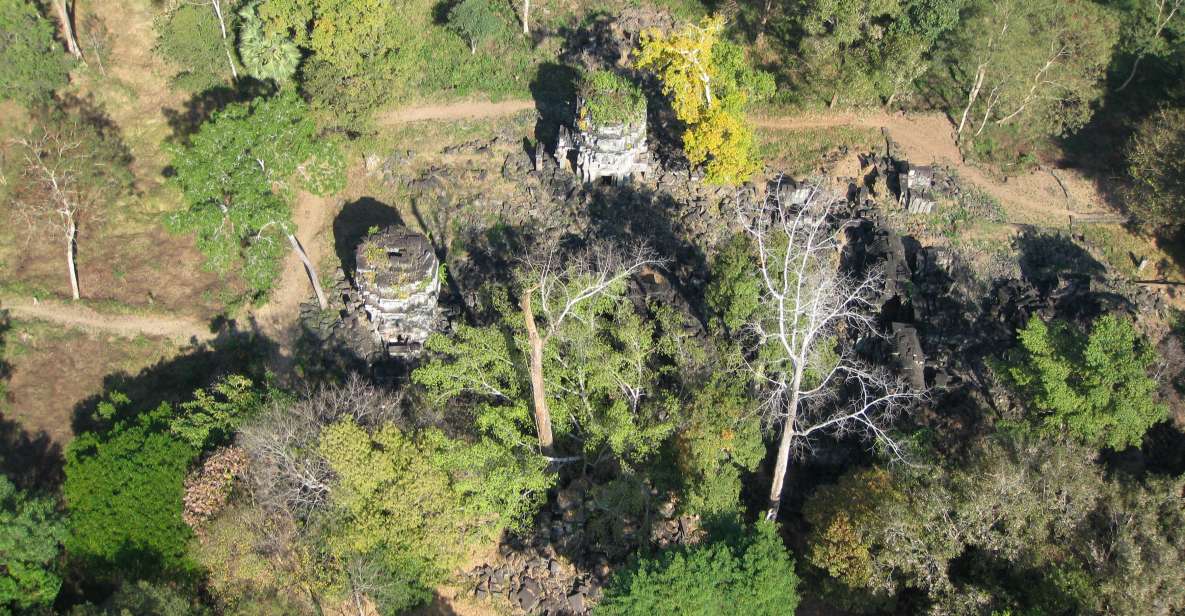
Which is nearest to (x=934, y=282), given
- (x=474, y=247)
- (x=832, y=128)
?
(x=832, y=128)

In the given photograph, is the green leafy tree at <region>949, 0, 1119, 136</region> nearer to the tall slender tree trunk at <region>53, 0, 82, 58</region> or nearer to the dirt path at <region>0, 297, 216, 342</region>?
the dirt path at <region>0, 297, 216, 342</region>

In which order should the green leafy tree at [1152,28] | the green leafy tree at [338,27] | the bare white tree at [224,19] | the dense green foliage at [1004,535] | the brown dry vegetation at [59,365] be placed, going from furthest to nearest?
the bare white tree at [224,19]
the green leafy tree at [1152,28]
the green leafy tree at [338,27]
the brown dry vegetation at [59,365]
the dense green foliage at [1004,535]

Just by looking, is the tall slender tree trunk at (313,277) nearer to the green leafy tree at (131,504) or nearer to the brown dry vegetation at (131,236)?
the brown dry vegetation at (131,236)

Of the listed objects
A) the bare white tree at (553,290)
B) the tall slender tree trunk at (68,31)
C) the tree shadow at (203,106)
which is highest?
the tall slender tree trunk at (68,31)

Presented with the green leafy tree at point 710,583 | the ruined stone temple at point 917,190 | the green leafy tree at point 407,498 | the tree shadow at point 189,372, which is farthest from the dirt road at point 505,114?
the green leafy tree at point 710,583

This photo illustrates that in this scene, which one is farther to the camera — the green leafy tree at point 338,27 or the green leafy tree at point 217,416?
the green leafy tree at point 338,27

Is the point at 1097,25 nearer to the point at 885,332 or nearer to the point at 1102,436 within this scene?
the point at 885,332

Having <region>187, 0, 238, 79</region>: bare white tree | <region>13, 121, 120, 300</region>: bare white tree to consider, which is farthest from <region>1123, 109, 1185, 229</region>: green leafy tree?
<region>13, 121, 120, 300</region>: bare white tree
